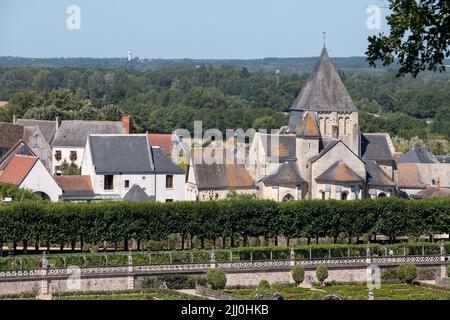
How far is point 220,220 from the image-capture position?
57.0m

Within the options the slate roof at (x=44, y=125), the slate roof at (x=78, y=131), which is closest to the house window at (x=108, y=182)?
the slate roof at (x=78, y=131)

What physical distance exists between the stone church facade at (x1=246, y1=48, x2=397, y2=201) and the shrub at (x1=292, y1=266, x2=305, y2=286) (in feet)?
65.6

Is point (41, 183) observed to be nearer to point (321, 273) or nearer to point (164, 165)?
point (164, 165)

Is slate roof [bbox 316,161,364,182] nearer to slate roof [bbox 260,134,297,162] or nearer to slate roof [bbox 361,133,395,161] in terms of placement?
slate roof [bbox 260,134,297,162]

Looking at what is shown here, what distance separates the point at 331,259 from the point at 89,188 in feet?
68.4

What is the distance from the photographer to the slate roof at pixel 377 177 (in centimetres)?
7162

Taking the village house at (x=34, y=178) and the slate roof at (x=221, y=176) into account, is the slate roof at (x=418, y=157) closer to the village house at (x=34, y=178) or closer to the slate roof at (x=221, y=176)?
the slate roof at (x=221, y=176)

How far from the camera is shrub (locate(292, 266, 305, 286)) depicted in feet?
163

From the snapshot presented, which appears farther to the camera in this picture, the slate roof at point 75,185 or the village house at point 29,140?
the village house at point 29,140

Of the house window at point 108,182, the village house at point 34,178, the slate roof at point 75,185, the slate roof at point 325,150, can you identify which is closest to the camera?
the village house at point 34,178

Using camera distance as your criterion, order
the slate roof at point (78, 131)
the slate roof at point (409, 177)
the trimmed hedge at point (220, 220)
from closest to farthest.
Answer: the trimmed hedge at point (220, 220), the slate roof at point (409, 177), the slate roof at point (78, 131)

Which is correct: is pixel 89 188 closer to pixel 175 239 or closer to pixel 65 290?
pixel 175 239

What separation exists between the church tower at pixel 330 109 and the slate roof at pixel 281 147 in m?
1.38
